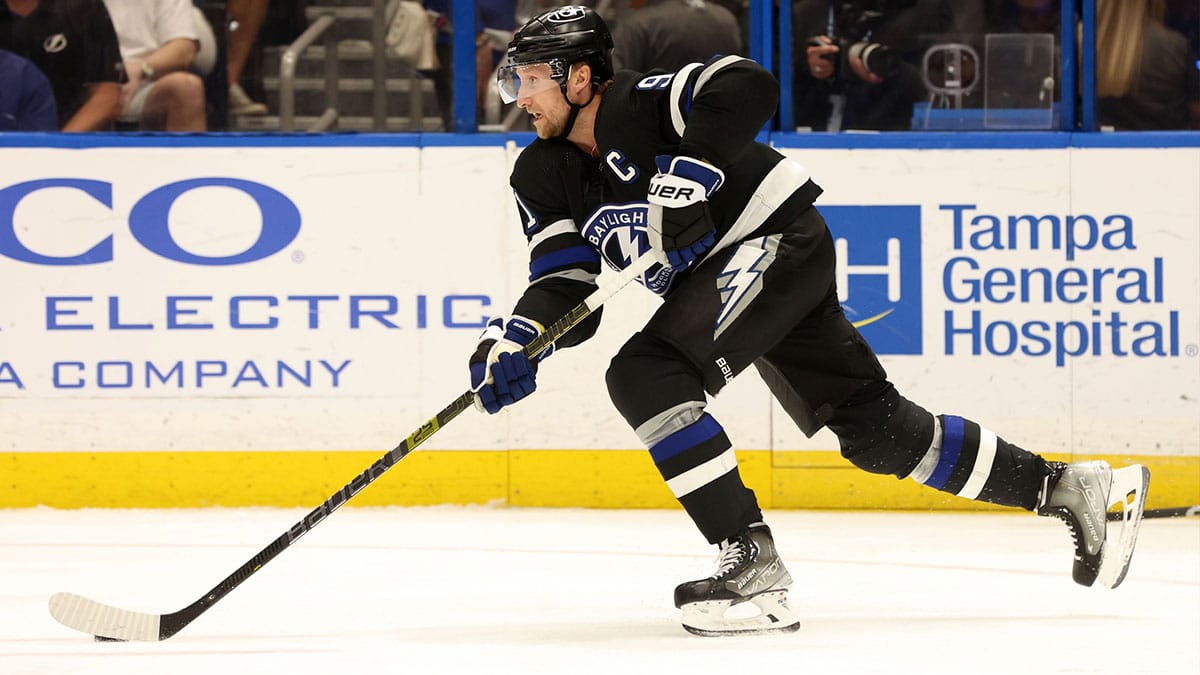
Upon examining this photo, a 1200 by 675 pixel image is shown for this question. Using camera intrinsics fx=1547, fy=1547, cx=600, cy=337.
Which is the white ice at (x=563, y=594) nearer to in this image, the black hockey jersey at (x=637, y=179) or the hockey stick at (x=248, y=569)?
the hockey stick at (x=248, y=569)

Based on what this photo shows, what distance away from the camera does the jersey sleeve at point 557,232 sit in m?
2.75

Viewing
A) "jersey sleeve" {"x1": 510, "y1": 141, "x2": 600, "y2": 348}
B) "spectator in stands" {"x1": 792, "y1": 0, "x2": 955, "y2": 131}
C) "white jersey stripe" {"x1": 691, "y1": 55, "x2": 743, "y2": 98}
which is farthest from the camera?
"spectator in stands" {"x1": 792, "y1": 0, "x2": 955, "y2": 131}

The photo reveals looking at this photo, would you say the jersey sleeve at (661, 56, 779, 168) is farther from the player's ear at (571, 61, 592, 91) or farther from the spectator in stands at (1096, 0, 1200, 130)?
the spectator in stands at (1096, 0, 1200, 130)

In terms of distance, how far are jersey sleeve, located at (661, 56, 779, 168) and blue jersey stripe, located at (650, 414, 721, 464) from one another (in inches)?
17.0

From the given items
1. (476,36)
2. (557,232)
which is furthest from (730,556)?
(476,36)

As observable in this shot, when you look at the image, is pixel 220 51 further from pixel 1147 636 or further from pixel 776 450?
pixel 1147 636

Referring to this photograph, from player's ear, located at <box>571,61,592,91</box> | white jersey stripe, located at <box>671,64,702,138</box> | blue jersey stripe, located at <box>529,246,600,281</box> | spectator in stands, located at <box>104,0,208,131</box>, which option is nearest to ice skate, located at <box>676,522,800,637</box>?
blue jersey stripe, located at <box>529,246,600,281</box>

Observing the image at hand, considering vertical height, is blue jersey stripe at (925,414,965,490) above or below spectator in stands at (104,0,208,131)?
below

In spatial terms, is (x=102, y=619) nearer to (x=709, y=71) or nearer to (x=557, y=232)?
(x=557, y=232)

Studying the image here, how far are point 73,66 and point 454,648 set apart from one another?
8.40ft

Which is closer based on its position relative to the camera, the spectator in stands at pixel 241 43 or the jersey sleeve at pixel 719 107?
the jersey sleeve at pixel 719 107

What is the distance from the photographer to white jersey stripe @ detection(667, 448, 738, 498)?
253 centimetres

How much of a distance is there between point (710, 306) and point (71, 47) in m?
2.51

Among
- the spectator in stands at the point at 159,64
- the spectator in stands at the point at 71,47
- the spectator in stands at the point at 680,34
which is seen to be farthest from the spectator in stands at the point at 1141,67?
the spectator in stands at the point at 71,47
